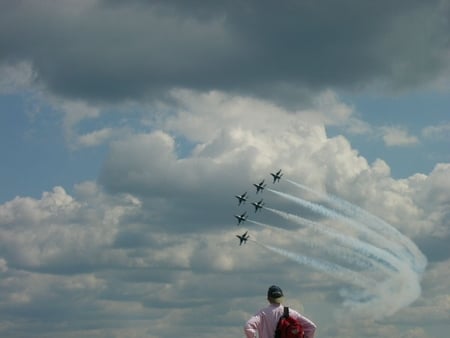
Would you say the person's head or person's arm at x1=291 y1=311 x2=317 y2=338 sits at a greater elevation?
the person's head

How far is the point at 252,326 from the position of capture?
2591cm

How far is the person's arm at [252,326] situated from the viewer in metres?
25.3

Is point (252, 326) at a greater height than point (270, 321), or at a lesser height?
lesser

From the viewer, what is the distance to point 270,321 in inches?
1061

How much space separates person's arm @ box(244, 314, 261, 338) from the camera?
25.3 m

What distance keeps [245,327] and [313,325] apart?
2.56 meters

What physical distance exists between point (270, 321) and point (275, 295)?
97cm

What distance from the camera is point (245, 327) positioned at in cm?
2567

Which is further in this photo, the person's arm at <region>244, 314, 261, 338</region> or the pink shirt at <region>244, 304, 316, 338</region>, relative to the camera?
the pink shirt at <region>244, 304, 316, 338</region>

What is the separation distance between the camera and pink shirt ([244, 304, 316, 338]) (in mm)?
26391

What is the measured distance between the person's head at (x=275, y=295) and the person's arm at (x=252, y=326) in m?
0.90

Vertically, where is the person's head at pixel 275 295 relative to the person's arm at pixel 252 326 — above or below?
above

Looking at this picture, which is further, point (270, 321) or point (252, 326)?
point (270, 321)

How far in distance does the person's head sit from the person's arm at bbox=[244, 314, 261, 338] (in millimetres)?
897
